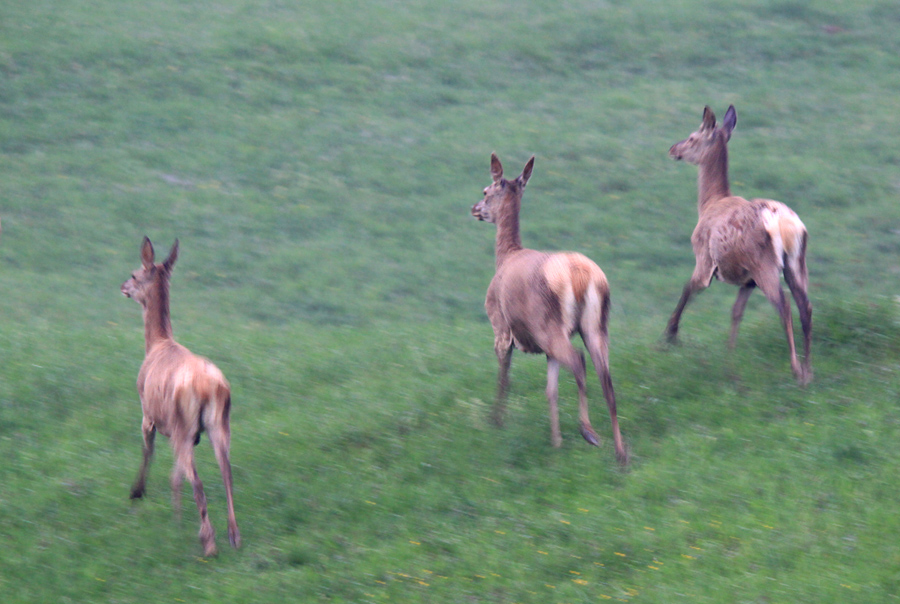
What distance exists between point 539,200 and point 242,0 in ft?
37.5

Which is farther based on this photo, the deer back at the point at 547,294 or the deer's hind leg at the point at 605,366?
the deer back at the point at 547,294

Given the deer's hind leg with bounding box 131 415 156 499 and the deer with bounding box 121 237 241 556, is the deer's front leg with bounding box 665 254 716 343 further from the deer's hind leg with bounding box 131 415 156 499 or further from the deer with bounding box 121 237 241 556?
the deer's hind leg with bounding box 131 415 156 499

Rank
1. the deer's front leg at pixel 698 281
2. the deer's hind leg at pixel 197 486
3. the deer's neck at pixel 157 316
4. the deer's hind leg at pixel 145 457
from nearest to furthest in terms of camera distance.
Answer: the deer's hind leg at pixel 197 486 < the deer's hind leg at pixel 145 457 < the deer's neck at pixel 157 316 < the deer's front leg at pixel 698 281

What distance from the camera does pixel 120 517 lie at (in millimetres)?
7762

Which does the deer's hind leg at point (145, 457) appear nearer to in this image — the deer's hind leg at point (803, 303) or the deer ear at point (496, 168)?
the deer ear at point (496, 168)

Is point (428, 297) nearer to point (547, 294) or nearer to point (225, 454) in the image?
point (547, 294)

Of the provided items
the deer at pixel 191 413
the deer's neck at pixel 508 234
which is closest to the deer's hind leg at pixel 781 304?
the deer's neck at pixel 508 234

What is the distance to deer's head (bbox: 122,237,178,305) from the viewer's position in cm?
841

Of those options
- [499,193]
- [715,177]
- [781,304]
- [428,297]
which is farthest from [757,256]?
[428,297]

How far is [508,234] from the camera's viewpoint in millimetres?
9539

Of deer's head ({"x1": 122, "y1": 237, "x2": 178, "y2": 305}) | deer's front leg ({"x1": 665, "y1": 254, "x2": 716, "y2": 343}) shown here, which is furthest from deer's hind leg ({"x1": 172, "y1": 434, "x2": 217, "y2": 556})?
deer's front leg ({"x1": 665, "y1": 254, "x2": 716, "y2": 343})

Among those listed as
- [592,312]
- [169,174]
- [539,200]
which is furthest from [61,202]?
[592,312]

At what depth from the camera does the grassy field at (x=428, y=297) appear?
22.7 feet

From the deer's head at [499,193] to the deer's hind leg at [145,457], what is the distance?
376cm
